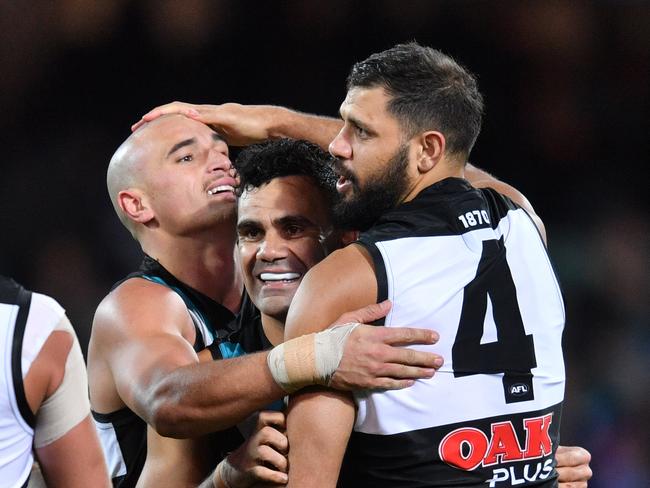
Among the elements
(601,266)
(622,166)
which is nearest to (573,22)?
(622,166)

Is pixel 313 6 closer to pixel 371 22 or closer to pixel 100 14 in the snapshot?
pixel 371 22

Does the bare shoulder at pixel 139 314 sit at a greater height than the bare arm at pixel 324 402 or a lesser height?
lesser

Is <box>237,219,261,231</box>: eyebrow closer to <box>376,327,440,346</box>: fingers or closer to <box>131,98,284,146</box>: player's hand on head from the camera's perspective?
<box>131,98,284,146</box>: player's hand on head

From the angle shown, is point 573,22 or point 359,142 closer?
point 359,142

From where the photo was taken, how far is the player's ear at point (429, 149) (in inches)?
120

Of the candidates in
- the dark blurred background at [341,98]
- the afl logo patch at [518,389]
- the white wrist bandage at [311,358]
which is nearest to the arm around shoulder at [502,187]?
the afl logo patch at [518,389]

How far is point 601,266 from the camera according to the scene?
7406mm

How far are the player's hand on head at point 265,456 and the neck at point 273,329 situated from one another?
782mm

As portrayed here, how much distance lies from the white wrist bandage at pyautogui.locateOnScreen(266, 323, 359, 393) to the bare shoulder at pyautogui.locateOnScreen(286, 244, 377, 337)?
56 mm

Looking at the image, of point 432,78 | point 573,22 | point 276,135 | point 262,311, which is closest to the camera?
point 432,78

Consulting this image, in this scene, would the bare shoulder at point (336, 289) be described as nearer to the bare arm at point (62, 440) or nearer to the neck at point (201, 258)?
the bare arm at point (62, 440)

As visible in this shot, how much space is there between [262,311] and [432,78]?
1.17 meters

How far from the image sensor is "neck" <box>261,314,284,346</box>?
3730 millimetres

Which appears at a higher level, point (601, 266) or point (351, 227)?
point (351, 227)
